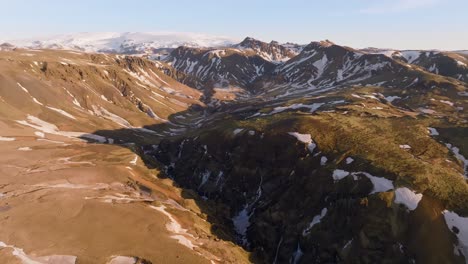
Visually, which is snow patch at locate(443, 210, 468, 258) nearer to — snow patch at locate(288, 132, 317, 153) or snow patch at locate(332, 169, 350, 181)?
snow patch at locate(332, 169, 350, 181)

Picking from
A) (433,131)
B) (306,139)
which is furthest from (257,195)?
(433,131)

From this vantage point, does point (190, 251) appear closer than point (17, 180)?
Yes

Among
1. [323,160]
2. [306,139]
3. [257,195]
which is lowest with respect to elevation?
[257,195]

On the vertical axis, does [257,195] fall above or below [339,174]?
below

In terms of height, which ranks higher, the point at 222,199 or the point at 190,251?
the point at 190,251

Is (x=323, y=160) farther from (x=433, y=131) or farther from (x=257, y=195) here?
(x=433, y=131)

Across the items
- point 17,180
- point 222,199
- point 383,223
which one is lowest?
point 222,199

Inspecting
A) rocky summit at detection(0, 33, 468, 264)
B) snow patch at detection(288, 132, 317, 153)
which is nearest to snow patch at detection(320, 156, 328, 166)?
rocky summit at detection(0, 33, 468, 264)

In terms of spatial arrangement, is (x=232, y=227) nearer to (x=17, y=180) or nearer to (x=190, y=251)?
(x=190, y=251)

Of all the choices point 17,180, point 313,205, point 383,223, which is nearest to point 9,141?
point 17,180

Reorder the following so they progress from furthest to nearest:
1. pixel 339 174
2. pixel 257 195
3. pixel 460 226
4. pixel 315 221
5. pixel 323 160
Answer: pixel 257 195
pixel 323 160
pixel 339 174
pixel 315 221
pixel 460 226

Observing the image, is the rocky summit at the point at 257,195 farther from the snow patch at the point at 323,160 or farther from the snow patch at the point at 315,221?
the snow patch at the point at 323,160
